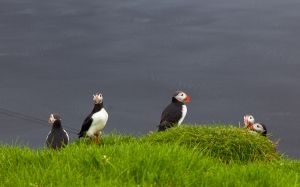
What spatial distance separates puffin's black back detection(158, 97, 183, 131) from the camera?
81.8 ft

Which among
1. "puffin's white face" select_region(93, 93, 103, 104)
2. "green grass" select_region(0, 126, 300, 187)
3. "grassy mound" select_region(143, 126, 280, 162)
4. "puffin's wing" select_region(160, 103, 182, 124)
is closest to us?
"green grass" select_region(0, 126, 300, 187)

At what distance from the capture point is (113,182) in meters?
11.0

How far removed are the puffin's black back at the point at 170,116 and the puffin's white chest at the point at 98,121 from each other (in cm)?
230

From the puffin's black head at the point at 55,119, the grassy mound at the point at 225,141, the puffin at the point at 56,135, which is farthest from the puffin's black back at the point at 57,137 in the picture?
the grassy mound at the point at 225,141

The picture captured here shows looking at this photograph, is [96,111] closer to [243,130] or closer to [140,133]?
[140,133]

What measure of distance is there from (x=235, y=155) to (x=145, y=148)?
6547 millimetres

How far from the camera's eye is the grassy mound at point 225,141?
18750mm

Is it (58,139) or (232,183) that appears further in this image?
(58,139)

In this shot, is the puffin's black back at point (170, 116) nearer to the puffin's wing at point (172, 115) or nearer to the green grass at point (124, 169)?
the puffin's wing at point (172, 115)

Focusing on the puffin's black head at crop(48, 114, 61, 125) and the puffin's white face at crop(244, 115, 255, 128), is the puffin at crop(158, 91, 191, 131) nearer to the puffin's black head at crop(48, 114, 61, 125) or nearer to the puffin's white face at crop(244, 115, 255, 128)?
the puffin's white face at crop(244, 115, 255, 128)

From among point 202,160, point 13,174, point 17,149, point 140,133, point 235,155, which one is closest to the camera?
point 13,174

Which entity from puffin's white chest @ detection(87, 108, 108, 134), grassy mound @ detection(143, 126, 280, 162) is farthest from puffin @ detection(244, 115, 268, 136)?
puffin's white chest @ detection(87, 108, 108, 134)

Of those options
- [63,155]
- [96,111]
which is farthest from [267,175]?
[96,111]

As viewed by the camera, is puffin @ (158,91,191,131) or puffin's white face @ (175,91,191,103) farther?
puffin's white face @ (175,91,191,103)
